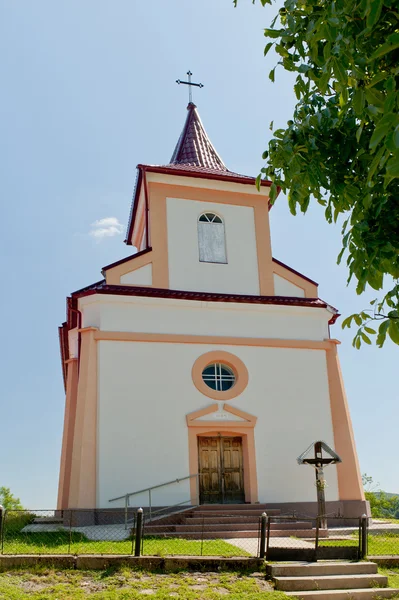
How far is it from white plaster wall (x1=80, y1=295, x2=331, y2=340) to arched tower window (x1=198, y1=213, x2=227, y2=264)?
1.88 meters

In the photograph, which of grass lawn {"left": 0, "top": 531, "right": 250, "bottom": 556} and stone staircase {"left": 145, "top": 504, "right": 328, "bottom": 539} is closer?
grass lawn {"left": 0, "top": 531, "right": 250, "bottom": 556}

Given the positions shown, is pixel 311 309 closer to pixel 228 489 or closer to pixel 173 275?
pixel 173 275

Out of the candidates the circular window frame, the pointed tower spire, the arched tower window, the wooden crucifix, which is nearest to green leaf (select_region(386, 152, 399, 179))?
the wooden crucifix

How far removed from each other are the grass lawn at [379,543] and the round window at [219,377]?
5.39m

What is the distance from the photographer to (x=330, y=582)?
30.4 ft

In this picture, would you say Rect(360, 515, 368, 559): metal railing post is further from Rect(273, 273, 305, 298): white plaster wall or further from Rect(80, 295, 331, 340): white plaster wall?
Rect(273, 273, 305, 298): white plaster wall

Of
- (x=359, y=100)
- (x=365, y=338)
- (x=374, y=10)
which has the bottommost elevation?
(x=365, y=338)

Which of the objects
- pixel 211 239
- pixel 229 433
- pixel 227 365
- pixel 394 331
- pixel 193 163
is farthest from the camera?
pixel 193 163

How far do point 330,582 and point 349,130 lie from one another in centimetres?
696

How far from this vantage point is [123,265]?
17.7m

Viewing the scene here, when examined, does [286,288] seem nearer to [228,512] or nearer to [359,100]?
[228,512]

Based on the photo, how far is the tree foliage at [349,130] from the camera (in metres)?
4.26

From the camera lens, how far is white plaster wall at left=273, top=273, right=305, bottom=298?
1909 centimetres

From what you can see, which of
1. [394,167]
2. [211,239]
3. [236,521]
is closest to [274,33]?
[394,167]
